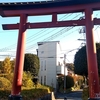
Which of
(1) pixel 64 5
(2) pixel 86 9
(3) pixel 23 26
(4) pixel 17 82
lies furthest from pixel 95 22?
(4) pixel 17 82

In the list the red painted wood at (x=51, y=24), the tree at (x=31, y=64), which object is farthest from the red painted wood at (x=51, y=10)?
the tree at (x=31, y=64)

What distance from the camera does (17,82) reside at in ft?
34.0

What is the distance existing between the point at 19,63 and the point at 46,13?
2.86m

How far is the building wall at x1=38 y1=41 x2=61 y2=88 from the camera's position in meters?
36.1

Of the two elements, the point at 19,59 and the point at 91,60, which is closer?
the point at 91,60

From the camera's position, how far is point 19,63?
10.5 meters

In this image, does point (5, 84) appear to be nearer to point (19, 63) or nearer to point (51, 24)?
point (19, 63)

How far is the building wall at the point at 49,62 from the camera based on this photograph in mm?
36062

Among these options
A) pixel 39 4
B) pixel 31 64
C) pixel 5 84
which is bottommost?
pixel 5 84

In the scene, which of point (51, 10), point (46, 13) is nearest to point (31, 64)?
point (46, 13)

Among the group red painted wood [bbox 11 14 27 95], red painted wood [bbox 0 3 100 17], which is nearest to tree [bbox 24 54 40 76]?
red painted wood [bbox 0 3 100 17]

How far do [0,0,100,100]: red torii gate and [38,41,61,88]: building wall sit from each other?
81.5 feet

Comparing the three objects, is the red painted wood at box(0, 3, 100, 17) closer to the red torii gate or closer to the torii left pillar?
the red torii gate

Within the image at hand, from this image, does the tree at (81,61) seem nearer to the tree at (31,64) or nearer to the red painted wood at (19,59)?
the red painted wood at (19,59)
